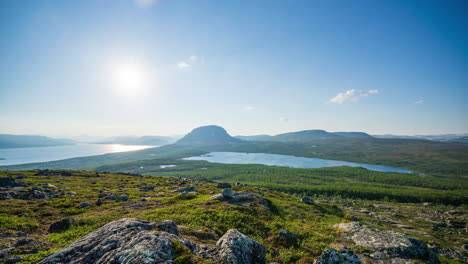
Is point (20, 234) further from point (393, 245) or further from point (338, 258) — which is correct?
Answer: point (393, 245)

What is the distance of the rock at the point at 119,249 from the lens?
8750mm

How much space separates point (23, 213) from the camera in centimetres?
2312

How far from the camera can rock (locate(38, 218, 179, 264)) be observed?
8.75m

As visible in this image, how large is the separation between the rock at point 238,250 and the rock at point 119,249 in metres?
3.29

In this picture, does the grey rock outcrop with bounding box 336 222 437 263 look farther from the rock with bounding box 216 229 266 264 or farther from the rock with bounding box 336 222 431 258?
the rock with bounding box 216 229 266 264

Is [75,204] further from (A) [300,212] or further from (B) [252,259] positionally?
(A) [300,212]


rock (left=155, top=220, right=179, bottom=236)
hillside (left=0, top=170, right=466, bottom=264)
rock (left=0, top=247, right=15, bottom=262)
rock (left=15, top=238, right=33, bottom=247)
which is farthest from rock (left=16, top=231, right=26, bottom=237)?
rock (left=155, top=220, right=179, bottom=236)

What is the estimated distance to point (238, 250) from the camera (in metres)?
11.4

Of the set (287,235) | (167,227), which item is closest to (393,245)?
(287,235)

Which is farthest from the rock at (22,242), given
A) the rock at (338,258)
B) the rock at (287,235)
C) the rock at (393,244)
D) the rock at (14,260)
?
the rock at (393,244)

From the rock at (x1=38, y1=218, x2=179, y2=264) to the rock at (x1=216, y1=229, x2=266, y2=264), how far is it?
129 inches

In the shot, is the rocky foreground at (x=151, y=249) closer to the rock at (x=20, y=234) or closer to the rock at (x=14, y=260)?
the rock at (x=14, y=260)

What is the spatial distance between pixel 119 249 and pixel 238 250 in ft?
22.8

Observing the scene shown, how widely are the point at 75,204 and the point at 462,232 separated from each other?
9086cm
